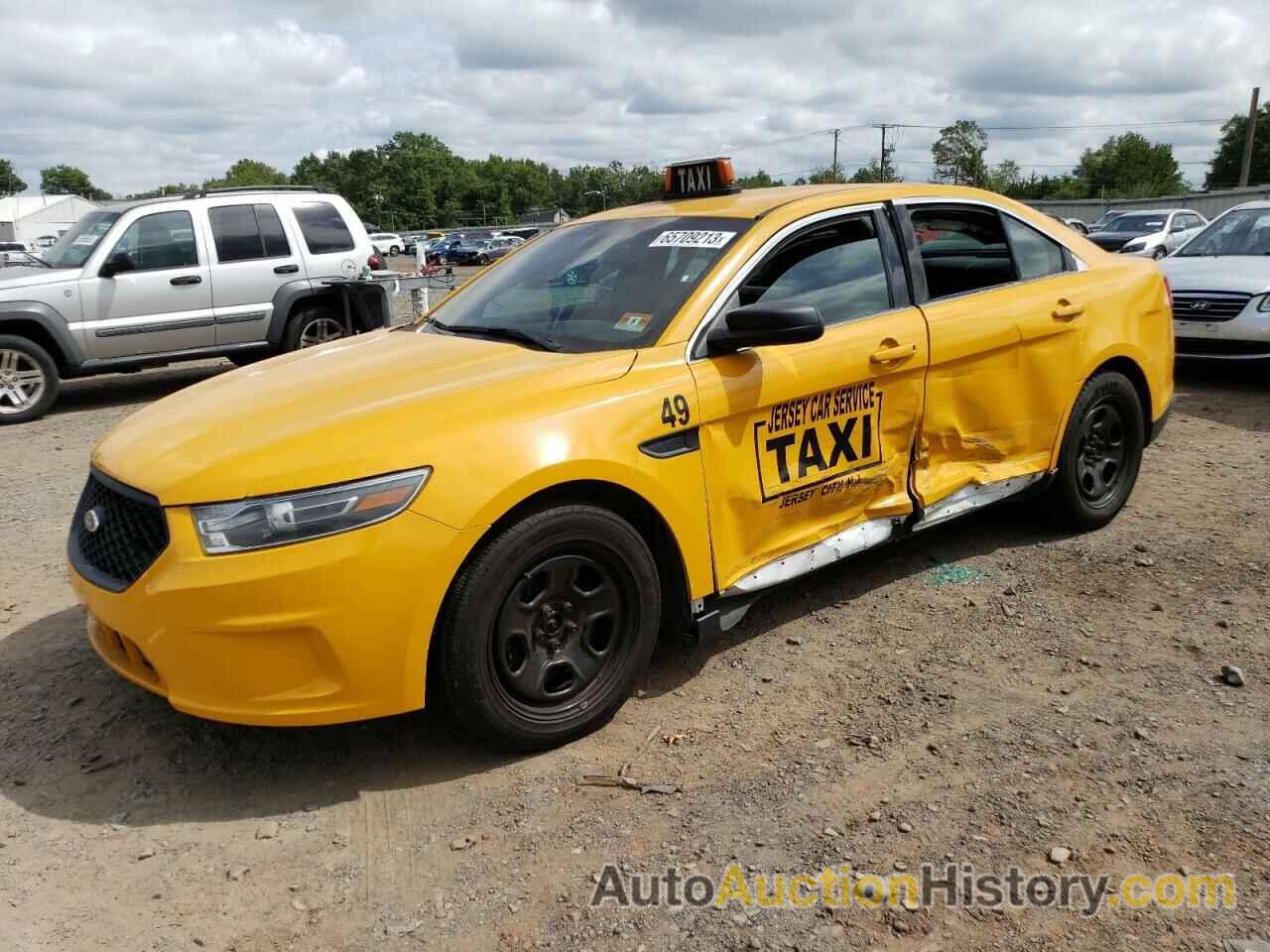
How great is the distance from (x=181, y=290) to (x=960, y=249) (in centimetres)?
765

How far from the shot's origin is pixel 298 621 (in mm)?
2662

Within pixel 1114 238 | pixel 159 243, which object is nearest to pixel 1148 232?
pixel 1114 238

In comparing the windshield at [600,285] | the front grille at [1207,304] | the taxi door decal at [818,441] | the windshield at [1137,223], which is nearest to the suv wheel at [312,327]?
the windshield at [600,285]

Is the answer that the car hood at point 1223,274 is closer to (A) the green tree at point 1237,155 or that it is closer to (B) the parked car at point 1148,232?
(B) the parked car at point 1148,232

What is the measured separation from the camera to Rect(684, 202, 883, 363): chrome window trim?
3.40 meters

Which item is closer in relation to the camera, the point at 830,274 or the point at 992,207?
the point at 830,274

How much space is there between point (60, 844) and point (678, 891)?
1.77 metres

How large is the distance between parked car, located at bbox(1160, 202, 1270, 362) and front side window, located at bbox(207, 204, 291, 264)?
8342 millimetres

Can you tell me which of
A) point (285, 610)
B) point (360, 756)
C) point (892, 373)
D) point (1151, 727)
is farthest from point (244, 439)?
point (1151, 727)

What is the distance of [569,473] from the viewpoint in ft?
9.71

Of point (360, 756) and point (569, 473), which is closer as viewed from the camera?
point (569, 473)

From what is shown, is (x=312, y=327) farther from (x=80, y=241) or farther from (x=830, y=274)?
(x=830, y=274)

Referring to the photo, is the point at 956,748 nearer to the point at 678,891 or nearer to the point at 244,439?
the point at 678,891

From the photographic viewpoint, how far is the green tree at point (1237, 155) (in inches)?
3091
